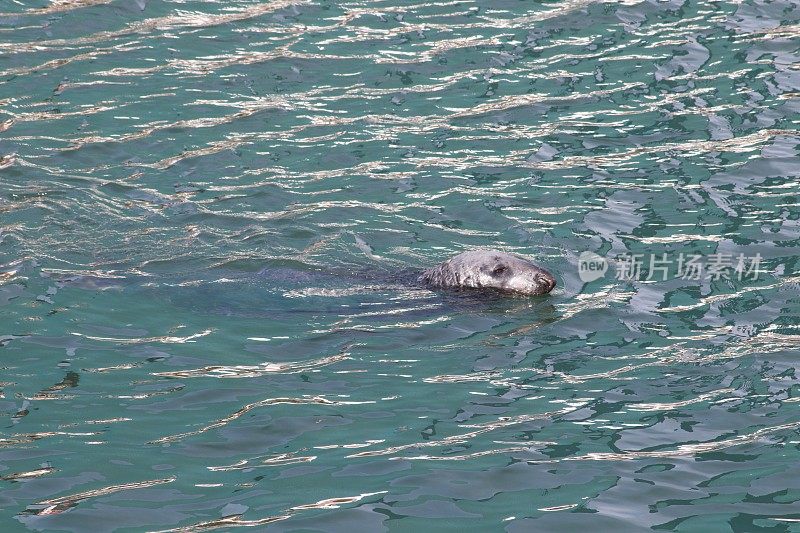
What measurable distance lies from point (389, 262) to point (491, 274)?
1.07m

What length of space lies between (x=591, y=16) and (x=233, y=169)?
598cm

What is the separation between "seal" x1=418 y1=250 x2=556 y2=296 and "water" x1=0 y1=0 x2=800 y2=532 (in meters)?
0.17

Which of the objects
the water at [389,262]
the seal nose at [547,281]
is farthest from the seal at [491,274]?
the water at [389,262]

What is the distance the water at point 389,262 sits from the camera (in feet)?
22.8

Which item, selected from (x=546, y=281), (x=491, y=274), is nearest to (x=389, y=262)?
(x=491, y=274)

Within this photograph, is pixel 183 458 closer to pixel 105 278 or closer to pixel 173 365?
pixel 173 365

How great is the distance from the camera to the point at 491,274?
10242mm

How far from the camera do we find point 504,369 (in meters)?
8.54

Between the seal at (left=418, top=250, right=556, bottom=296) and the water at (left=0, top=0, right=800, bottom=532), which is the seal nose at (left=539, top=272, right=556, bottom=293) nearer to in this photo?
the seal at (left=418, top=250, right=556, bottom=296)

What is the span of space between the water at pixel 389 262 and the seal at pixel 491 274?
0.57ft

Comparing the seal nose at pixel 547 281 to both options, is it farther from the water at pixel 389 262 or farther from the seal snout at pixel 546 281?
the water at pixel 389 262

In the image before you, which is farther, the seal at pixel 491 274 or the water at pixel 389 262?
the seal at pixel 491 274

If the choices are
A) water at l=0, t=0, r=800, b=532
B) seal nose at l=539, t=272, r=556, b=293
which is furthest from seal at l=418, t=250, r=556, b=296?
water at l=0, t=0, r=800, b=532

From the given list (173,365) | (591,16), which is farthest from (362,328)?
(591,16)
